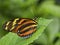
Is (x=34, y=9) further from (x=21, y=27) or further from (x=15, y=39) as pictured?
(x=15, y=39)

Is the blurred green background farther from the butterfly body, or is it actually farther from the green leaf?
the green leaf

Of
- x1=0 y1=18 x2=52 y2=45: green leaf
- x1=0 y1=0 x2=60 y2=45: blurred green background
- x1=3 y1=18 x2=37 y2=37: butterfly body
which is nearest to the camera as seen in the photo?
x1=0 y1=18 x2=52 y2=45: green leaf

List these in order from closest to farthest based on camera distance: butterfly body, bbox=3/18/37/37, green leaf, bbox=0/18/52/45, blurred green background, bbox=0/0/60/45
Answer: green leaf, bbox=0/18/52/45 < butterfly body, bbox=3/18/37/37 < blurred green background, bbox=0/0/60/45

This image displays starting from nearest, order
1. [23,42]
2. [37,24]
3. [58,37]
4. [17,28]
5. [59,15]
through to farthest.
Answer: [23,42] → [17,28] → [37,24] → [58,37] → [59,15]

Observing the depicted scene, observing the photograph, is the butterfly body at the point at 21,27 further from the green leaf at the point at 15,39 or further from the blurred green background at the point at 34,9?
the blurred green background at the point at 34,9

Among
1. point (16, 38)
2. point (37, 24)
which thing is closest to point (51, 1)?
point (37, 24)

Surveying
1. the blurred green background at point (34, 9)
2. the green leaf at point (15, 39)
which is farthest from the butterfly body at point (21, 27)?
the blurred green background at point (34, 9)

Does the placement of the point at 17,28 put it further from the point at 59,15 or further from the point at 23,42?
the point at 59,15

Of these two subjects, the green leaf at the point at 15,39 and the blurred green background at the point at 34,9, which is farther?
the blurred green background at the point at 34,9

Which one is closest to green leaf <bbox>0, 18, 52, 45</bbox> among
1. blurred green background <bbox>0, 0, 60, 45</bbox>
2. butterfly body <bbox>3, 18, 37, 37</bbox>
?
butterfly body <bbox>3, 18, 37, 37</bbox>

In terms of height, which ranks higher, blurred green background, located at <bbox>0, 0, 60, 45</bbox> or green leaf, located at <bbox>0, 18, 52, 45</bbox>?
green leaf, located at <bbox>0, 18, 52, 45</bbox>

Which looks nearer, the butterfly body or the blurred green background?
the butterfly body
